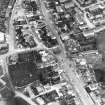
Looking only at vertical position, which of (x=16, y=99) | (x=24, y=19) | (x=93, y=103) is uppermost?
(x=24, y=19)

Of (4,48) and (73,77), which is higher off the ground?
(4,48)

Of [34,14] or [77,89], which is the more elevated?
[34,14]

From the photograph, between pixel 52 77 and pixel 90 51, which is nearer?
pixel 52 77

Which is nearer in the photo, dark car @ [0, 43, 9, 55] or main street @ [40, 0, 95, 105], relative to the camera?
main street @ [40, 0, 95, 105]

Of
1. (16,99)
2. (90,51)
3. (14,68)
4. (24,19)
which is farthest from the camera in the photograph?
(24,19)

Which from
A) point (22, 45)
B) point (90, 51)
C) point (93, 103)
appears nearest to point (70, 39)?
point (90, 51)

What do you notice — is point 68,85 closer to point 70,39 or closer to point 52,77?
point 52,77

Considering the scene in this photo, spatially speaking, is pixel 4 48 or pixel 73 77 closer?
pixel 73 77

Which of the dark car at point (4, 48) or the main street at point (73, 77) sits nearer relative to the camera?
the main street at point (73, 77)

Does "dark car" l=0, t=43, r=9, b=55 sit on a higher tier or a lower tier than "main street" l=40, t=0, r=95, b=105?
higher

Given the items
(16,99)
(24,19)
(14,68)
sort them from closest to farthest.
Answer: (16,99) < (14,68) < (24,19)

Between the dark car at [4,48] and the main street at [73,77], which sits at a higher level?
the dark car at [4,48]
